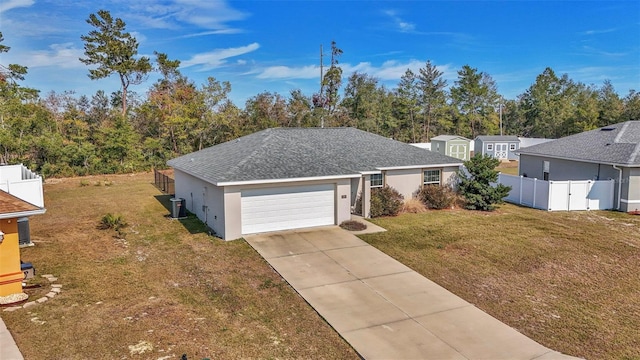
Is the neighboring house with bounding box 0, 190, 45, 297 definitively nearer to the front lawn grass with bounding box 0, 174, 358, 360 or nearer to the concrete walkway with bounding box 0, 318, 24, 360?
the front lawn grass with bounding box 0, 174, 358, 360

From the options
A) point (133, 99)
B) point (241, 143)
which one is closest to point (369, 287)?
point (241, 143)

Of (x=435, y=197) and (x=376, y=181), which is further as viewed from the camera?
(x=435, y=197)

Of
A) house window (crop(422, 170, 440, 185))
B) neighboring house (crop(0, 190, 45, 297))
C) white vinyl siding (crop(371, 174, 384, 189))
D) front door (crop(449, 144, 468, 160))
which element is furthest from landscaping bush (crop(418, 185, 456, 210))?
front door (crop(449, 144, 468, 160))

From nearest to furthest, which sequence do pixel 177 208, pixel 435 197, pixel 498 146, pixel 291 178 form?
pixel 291 178 < pixel 177 208 < pixel 435 197 < pixel 498 146

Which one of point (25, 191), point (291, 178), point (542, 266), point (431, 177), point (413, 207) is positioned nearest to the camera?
point (542, 266)

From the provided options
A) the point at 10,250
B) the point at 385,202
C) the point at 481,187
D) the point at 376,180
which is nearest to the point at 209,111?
the point at 376,180

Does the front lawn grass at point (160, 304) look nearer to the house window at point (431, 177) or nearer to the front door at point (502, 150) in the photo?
the house window at point (431, 177)

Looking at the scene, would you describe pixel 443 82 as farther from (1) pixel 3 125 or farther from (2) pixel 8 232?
(2) pixel 8 232

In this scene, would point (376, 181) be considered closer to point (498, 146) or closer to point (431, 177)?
point (431, 177)
